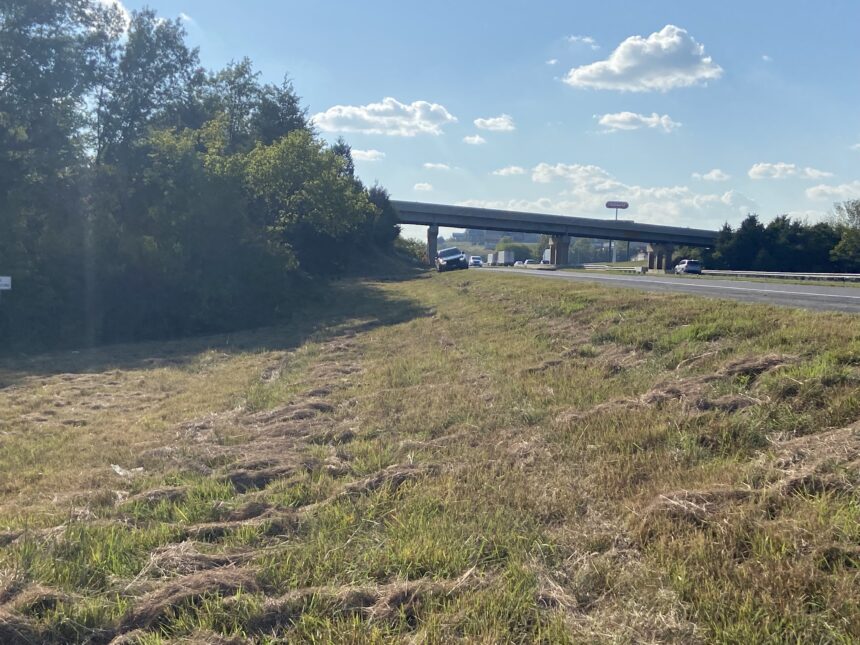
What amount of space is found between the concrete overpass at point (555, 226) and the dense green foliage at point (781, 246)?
10.3 m

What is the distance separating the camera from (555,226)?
263 feet

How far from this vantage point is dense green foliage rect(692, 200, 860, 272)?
6606 centimetres

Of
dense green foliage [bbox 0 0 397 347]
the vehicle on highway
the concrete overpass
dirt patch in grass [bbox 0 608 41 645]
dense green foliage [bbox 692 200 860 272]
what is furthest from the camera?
the vehicle on highway

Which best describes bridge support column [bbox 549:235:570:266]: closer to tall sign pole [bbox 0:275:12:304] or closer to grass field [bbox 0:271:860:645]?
tall sign pole [bbox 0:275:12:304]

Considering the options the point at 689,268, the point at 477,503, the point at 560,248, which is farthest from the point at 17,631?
the point at 560,248

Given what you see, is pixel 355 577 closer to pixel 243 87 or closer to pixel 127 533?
pixel 127 533

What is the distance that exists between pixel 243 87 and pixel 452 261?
18.8m

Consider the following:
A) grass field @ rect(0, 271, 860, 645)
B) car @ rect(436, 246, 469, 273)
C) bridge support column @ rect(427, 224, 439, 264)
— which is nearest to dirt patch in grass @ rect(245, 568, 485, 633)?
grass field @ rect(0, 271, 860, 645)

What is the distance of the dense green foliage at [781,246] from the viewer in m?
66.1

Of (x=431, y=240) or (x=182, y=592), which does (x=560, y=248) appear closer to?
(x=431, y=240)

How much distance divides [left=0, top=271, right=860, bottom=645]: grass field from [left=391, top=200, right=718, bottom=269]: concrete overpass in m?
67.0

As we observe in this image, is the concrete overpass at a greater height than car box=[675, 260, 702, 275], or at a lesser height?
greater

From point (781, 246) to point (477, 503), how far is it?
70.6 m

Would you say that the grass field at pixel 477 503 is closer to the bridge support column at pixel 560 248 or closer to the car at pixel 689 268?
the car at pixel 689 268
